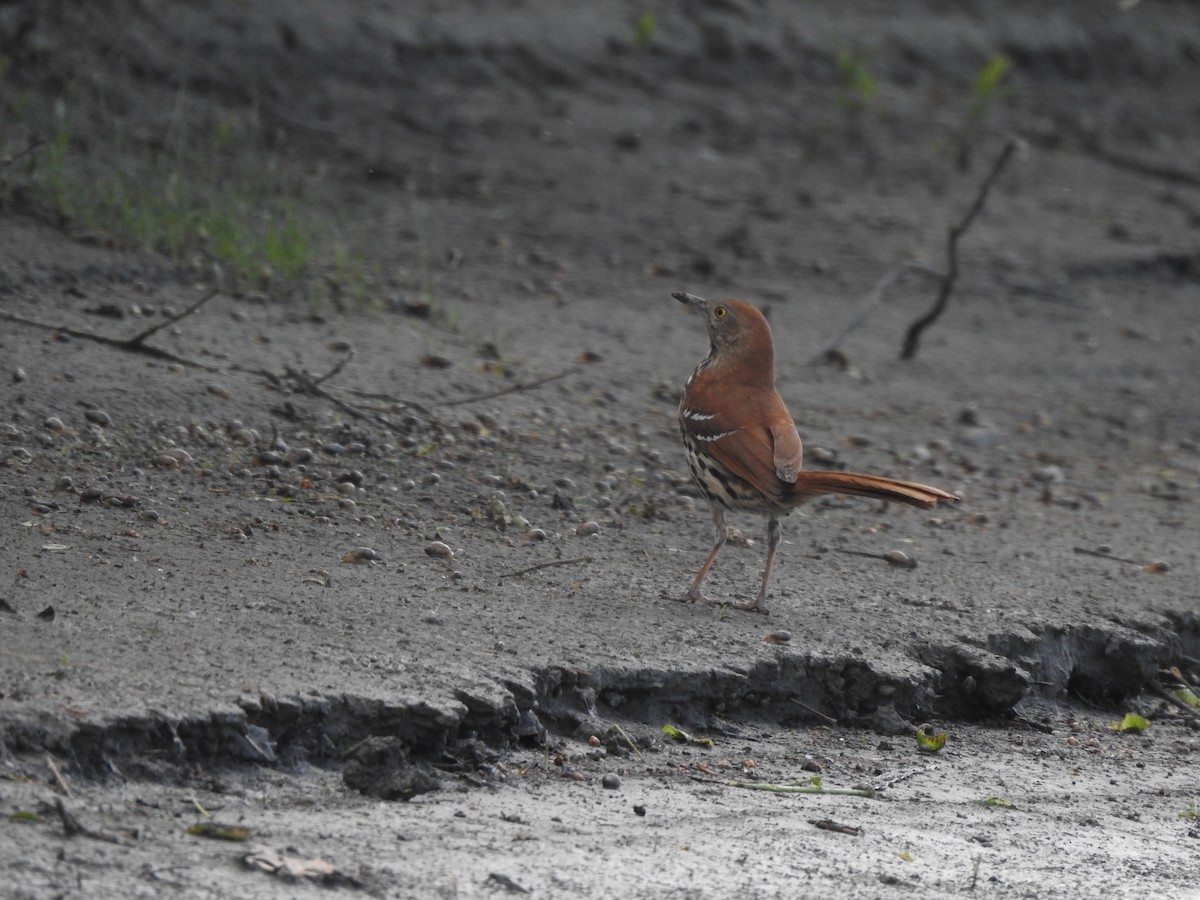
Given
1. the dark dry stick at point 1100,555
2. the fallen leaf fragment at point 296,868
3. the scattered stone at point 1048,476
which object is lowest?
the scattered stone at point 1048,476

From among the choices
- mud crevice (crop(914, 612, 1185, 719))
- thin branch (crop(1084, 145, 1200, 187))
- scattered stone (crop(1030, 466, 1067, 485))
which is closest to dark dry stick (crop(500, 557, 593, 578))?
mud crevice (crop(914, 612, 1185, 719))

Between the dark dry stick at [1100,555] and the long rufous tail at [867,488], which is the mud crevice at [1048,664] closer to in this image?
the long rufous tail at [867,488]

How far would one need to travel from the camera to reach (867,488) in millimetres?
4645

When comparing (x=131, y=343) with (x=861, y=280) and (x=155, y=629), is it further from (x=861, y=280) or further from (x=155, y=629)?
(x=861, y=280)

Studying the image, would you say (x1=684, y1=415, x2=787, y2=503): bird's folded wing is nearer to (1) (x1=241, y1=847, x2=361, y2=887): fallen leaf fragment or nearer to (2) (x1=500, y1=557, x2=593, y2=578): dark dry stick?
(2) (x1=500, y1=557, x2=593, y2=578): dark dry stick

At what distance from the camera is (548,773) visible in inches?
151

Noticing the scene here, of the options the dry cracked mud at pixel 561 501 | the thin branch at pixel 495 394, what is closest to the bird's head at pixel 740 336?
the dry cracked mud at pixel 561 501

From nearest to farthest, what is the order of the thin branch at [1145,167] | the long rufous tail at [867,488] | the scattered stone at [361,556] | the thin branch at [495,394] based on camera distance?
the long rufous tail at [867,488]
the scattered stone at [361,556]
the thin branch at [495,394]
the thin branch at [1145,167]

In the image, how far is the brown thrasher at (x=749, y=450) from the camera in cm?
477

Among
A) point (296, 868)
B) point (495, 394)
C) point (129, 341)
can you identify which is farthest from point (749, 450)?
point (129, 341)

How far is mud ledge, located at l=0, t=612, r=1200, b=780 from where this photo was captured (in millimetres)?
3400

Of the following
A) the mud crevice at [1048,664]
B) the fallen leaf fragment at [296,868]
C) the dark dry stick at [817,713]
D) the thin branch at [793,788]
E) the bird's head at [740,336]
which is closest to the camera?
the fallen leaf fragment at [296,868]

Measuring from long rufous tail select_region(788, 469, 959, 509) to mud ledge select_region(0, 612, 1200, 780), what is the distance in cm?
47

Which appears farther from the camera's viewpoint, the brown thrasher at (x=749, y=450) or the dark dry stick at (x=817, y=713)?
the brown thrasher at (x=749, y=450)
